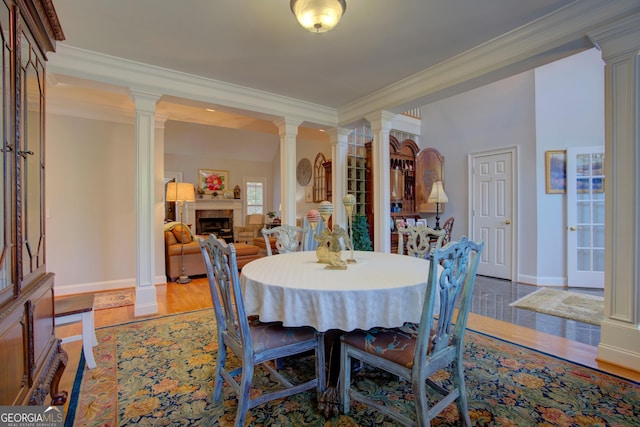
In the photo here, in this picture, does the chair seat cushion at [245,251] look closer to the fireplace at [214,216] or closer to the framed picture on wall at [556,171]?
the fireplace at [214,216]

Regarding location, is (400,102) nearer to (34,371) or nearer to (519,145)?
(519,145)

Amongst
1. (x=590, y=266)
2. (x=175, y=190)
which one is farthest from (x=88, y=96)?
(x=590, y=266)

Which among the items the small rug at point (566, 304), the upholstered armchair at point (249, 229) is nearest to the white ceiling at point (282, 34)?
the small rug at point (566, 304)

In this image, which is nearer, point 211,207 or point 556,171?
point 556,171

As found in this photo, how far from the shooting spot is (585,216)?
14.1 ft

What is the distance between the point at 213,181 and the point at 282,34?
23.5 feet

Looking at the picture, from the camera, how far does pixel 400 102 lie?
369cm

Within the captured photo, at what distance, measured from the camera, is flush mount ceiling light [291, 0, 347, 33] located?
1.98m

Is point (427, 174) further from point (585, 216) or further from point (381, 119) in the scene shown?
point (585, 216)

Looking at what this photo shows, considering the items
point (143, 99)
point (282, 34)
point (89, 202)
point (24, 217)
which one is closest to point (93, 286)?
point (89, 202)

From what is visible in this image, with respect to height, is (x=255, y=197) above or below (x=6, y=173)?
above

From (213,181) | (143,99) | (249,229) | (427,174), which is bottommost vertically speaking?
(249,229)

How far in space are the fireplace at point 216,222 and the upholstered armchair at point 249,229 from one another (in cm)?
28

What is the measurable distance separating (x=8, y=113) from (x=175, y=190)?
13.3 ft
